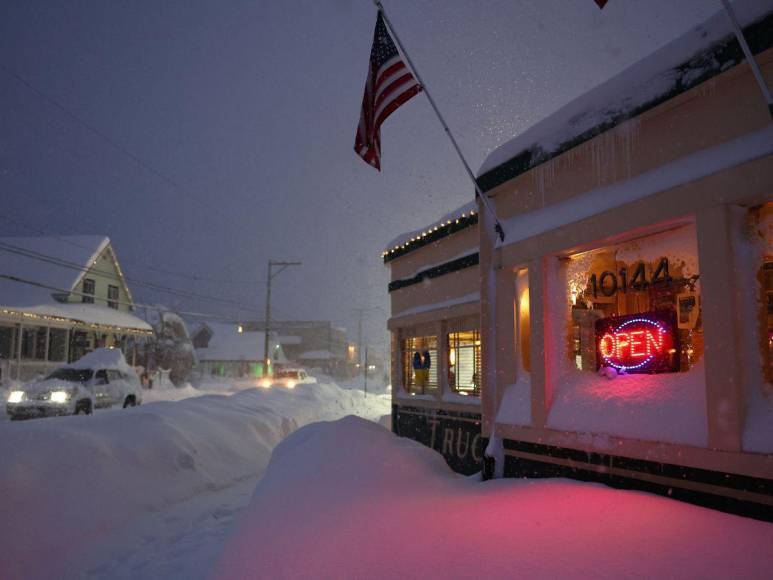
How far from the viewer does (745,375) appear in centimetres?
423

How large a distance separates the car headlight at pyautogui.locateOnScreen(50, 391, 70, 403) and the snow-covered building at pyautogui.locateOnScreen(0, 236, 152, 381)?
10366mm

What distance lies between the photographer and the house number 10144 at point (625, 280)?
735cm

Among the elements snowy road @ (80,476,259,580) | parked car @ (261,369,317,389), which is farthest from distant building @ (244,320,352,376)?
snowy road @ (80,476,259,580)

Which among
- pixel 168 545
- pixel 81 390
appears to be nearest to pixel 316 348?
pixel 81 390

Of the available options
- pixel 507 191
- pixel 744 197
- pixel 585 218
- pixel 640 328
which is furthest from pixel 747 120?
pixel 507 191

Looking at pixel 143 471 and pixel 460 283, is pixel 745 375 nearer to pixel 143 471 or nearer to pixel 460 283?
pixel 460 283

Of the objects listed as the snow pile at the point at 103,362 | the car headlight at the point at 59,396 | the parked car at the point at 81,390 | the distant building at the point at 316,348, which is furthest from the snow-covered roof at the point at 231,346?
the car headlight at the point at 59,396

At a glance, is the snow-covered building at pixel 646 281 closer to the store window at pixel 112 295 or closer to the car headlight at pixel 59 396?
the car headlight at pixel 59 396

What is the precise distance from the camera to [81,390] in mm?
17484

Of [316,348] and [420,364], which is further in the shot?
[316,348]

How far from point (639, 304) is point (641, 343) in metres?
2.13

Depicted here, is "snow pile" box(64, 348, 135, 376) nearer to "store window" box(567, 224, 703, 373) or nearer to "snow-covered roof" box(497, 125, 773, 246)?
"snow-covered roof" box(497, 125, 773, 246)

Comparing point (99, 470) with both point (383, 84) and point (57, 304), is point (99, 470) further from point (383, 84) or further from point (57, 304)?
point (57, 304)

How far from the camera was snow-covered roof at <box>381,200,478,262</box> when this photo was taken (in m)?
11.1
